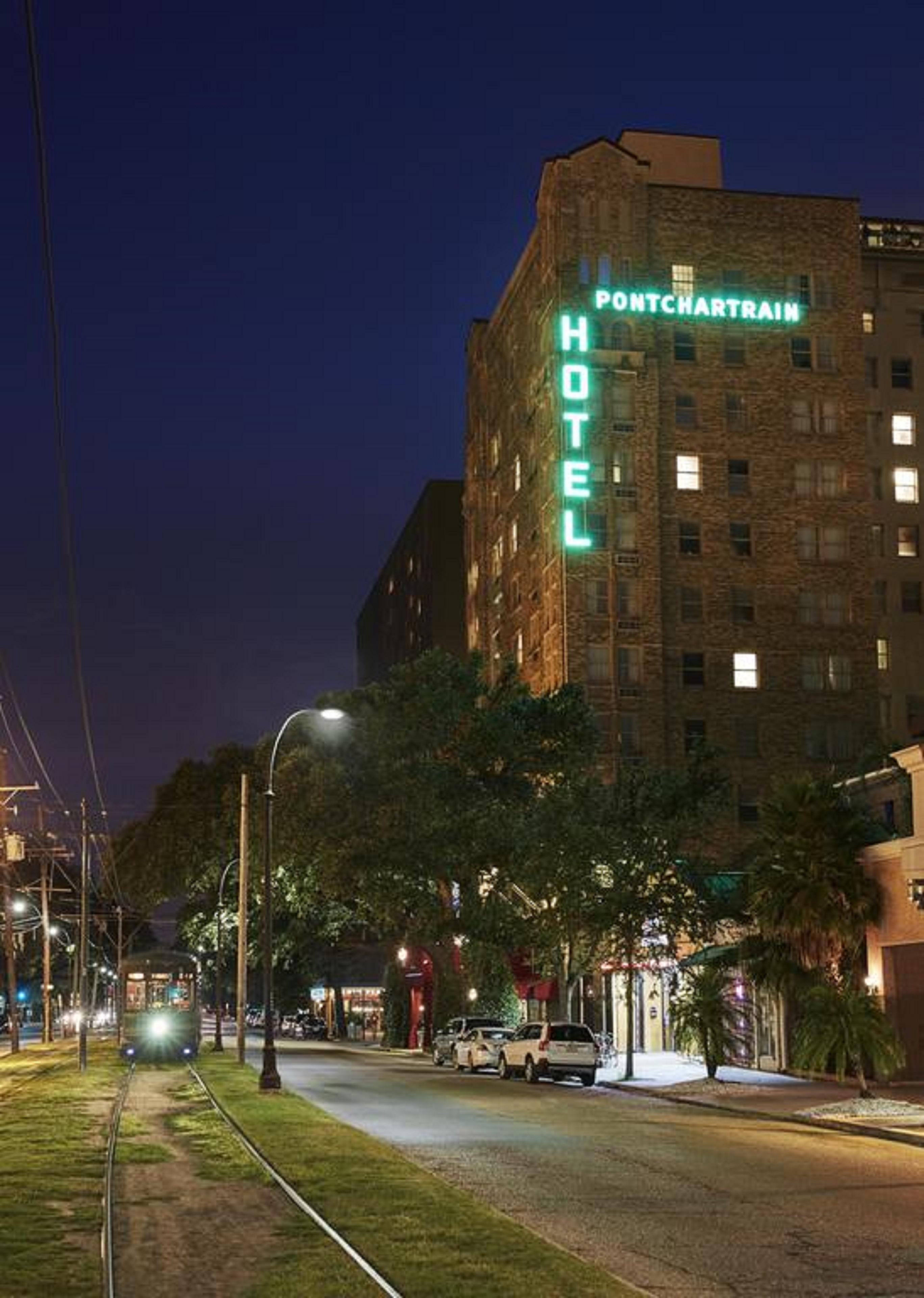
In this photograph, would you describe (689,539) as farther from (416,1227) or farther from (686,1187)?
(416,1227)

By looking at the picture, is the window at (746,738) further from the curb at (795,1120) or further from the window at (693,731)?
the curb at (795,1120)

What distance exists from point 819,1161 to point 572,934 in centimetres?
2977

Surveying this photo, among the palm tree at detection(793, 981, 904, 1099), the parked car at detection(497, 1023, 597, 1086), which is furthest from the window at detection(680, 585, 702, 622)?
the palm tree at detection(793, 981, 904, 1099)

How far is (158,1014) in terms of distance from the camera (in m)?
62.7

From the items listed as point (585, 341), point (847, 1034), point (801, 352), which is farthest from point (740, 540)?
point (847, 1034)

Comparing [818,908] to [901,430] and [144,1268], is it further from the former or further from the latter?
[901,430]

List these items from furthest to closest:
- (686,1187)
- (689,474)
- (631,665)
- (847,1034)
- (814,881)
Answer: (689,474) → (631,665) → (814,881) → (847,1034) → (686,1187)

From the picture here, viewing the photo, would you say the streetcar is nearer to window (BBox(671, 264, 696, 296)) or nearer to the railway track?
the railway track

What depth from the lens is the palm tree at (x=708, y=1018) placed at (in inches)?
1709

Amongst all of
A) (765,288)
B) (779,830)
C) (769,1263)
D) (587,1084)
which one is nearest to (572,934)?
(587,1084)

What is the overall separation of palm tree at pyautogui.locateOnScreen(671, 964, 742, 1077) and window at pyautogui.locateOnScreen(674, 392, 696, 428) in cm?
5216

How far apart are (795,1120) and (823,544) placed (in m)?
63.4

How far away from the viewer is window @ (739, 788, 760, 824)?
88438 millimetres

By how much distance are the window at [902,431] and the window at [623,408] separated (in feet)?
59.4
